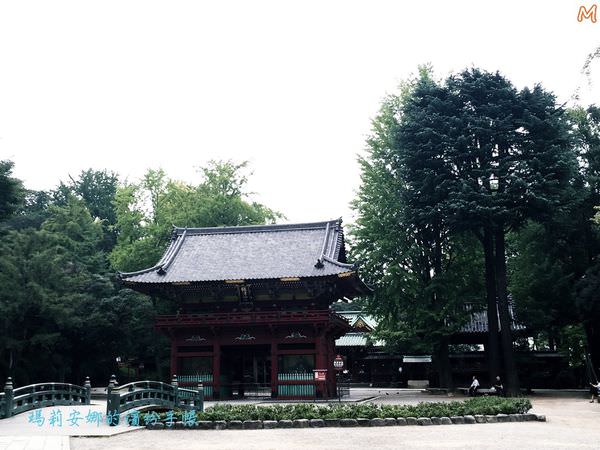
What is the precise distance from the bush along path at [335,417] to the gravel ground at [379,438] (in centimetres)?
58

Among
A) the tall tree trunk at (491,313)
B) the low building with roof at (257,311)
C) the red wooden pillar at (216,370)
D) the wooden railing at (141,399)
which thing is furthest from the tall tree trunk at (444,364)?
the wooden railing at (141,399)

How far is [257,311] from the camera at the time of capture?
33.5m

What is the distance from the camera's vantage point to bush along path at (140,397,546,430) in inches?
707

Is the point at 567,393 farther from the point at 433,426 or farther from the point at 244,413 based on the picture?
the point at 244,413

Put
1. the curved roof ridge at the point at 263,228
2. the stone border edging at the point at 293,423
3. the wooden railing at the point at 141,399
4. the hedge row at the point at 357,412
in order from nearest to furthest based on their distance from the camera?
1. the stone border edging at the point at 293,423
2. the hedge row at the point at 357,412
3. the wooden railing at the point at 141,399
4. the curved roof ridge at the point at 263,228

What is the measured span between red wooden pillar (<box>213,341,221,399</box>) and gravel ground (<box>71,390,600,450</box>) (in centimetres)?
1553

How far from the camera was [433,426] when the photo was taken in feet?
58.5

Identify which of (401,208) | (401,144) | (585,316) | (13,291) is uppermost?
(401,144)

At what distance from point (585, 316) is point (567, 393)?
5.77 metres

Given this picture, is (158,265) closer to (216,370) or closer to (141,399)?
(216,370)

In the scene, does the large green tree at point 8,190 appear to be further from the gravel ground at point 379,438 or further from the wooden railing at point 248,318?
the gravel ground at point 379,438

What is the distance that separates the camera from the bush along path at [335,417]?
707 inches

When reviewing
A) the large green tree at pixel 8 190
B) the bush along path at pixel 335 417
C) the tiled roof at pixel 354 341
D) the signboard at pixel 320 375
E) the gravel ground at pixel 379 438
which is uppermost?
the large green tree at pixel 8 190

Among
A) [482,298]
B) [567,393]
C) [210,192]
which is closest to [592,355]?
[567,393]
